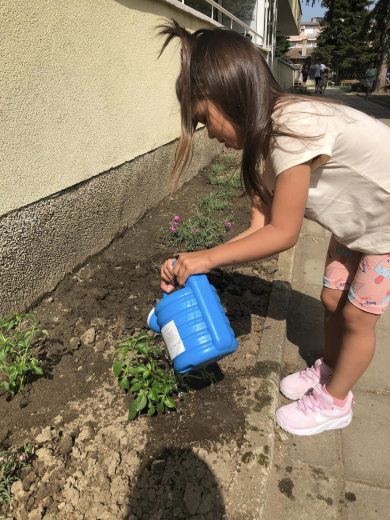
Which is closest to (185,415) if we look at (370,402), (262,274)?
(370,402)

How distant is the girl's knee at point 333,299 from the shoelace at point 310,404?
45 centimetres

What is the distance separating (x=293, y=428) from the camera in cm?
196

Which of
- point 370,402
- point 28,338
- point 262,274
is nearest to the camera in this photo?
point 28,338

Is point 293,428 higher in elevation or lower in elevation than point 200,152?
lower

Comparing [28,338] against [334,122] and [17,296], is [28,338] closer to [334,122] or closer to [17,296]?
[17,296]

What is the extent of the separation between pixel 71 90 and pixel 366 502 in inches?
118

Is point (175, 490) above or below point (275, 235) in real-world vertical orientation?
below

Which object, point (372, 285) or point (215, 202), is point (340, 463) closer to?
point (372, 285)

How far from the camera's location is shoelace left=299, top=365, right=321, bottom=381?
7.23 feet

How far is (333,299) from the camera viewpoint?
78.5 inches

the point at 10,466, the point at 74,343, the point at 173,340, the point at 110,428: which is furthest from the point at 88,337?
the point at 173,340

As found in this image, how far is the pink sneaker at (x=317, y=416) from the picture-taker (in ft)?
6.34

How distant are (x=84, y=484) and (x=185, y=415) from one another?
0.53m

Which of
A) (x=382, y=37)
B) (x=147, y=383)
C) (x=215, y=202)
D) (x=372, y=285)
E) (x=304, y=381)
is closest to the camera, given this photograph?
(x=372, y=285)
